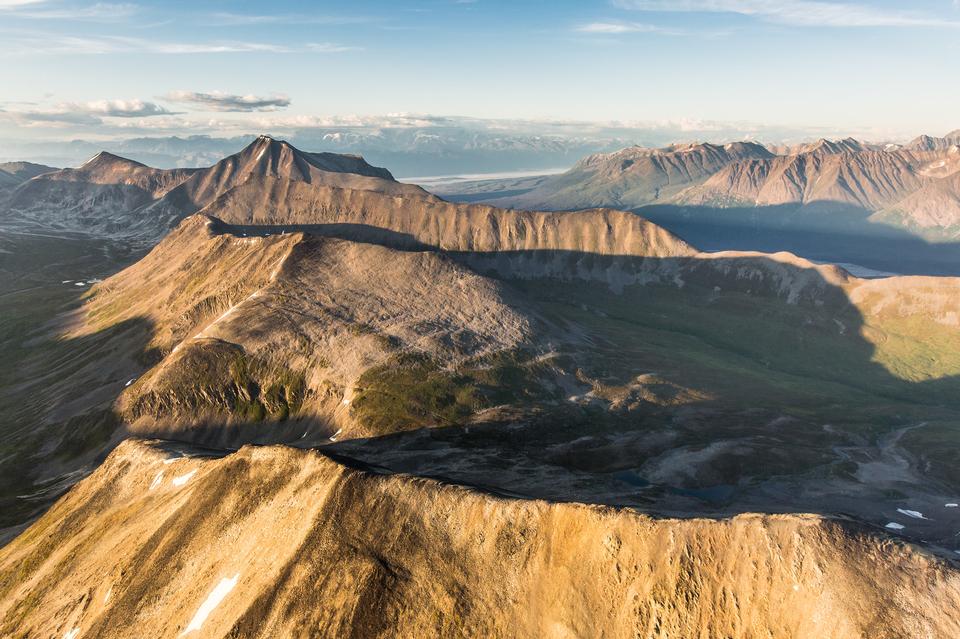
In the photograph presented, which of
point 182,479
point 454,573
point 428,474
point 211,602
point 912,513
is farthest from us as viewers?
point 912,513

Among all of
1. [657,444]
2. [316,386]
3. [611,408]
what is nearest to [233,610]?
[316,386]

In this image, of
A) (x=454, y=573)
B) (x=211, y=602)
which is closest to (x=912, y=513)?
(x=454, y=573)

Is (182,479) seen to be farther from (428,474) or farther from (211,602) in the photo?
(428,474)

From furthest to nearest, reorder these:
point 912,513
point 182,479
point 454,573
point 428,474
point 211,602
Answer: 1. point 912,513
2. point 182,479
3. point 428,474
4. point 211,602
5. point 454,573

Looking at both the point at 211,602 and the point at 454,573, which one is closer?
the point at 454,573

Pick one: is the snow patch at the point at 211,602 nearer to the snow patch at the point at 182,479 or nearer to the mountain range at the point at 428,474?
the mountain range at the point at 428,474

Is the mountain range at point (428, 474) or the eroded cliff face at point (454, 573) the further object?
the mountain range at point (428, 474)

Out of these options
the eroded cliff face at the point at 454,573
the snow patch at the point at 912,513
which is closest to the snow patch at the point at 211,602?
the eroded cliff face at the point at 454,573
